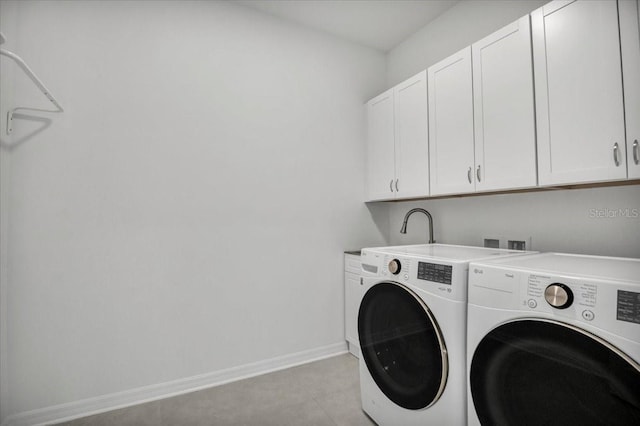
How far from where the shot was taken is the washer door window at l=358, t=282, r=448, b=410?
4.25 feet

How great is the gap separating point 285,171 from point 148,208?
0.98 meters

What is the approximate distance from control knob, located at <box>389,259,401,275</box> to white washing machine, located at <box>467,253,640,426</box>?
0.37m

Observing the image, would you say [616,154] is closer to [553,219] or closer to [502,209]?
[553,219]

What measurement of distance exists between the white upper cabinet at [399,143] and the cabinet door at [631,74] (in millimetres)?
1025

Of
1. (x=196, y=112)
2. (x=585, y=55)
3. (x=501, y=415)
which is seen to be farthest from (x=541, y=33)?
(x=196, y=112)

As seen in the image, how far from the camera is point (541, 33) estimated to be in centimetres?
147

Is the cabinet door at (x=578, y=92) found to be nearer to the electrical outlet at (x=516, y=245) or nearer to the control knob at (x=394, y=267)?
the electrical outlet at (x=516, y=245)

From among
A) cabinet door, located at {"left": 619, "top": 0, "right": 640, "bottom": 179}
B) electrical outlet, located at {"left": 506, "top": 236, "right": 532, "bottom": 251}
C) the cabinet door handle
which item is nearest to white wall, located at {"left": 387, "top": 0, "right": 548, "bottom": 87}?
cabinet door, located at {"left": 619, "top": 0, "right": 640, "bottom": 179}

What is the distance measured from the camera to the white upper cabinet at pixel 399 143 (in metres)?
2.16

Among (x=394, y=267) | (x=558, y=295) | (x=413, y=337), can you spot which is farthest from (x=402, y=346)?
(x=558, y=295)

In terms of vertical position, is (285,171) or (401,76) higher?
(401,76)

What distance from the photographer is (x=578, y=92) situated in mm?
1346

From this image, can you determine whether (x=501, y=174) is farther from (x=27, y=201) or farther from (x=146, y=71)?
(x=27, y=201)

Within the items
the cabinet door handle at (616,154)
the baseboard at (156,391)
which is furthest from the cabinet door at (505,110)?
the baseboard at (156,391)
